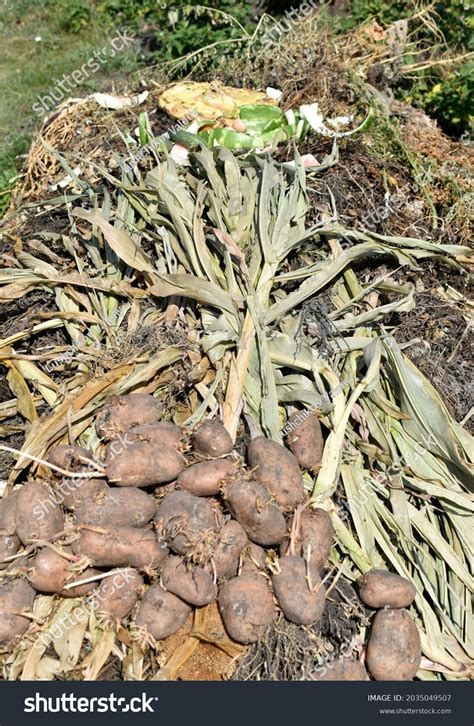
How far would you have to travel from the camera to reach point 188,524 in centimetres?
237

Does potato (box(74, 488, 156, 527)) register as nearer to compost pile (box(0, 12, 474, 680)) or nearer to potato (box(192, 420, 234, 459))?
compost pile (box(0, 12, 474, 680))

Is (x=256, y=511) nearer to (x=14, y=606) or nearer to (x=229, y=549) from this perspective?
(x=229, y=549)

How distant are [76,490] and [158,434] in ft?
1.18

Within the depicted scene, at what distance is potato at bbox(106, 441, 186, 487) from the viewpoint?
248 cm

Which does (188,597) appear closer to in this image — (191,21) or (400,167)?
(400,167)

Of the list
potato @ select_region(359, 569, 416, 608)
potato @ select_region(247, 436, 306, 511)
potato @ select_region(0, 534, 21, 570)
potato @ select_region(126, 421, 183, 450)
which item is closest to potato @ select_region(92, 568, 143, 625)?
potato @ select_region(0, 534, 21, 570)

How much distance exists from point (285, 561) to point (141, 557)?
1.66 ft

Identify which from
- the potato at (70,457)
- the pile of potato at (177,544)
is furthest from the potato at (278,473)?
the potato at (70,457)

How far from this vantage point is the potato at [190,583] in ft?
7.63

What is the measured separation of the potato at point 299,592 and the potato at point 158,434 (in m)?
0.59

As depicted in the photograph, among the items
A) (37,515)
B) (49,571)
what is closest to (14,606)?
(49,571)

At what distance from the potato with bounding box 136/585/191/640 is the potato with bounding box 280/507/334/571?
0.42 meters

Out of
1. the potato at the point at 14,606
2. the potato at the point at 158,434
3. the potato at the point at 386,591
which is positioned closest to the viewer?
the potato at the point at 14,606

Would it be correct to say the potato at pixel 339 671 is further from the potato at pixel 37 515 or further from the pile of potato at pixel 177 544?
the potato at pixel 37 515
